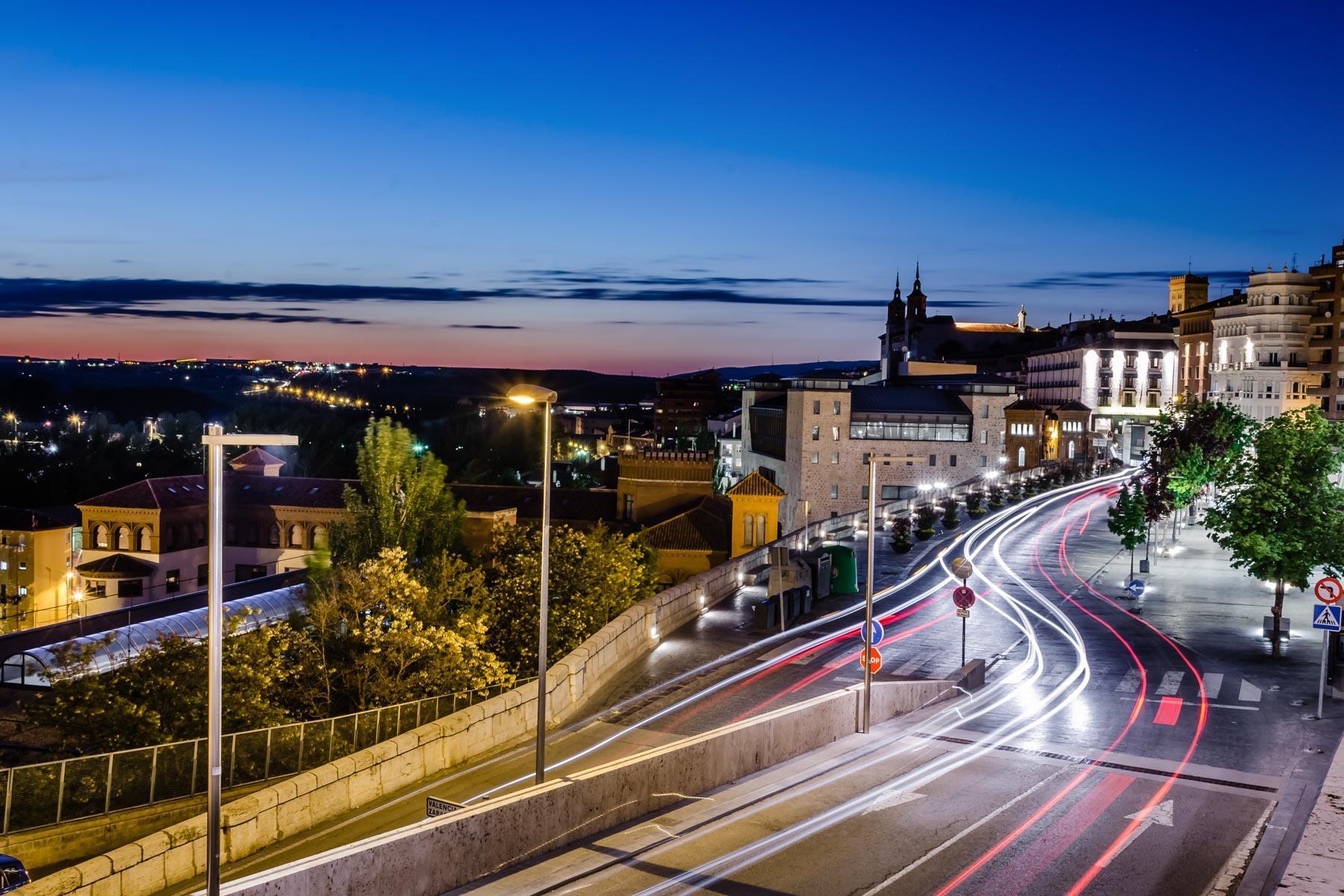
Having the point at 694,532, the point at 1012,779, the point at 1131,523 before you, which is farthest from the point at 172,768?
the point at 694,532

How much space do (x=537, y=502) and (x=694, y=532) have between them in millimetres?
13272

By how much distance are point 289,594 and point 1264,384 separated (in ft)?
272

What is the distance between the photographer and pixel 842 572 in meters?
43.0

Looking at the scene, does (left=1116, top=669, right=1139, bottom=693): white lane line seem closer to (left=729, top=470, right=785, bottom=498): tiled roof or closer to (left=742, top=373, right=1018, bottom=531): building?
(left=729, top=470, right=785, bottom=498): tiled roof

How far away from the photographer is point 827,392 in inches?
3691

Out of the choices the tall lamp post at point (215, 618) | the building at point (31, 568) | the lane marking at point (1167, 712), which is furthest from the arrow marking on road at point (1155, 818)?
the building at point (31, 568)

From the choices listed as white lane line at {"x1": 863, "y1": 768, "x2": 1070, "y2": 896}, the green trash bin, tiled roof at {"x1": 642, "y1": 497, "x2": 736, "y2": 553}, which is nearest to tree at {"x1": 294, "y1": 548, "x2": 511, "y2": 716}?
white lane line at {"x1": 863, "y1": 768, "x2": 1070, "y2": 896}

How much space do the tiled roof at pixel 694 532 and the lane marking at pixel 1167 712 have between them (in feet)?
108

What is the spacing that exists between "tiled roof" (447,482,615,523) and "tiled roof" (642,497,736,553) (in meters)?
6.81

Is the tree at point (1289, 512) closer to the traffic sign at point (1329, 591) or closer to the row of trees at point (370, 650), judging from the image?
the traffic sign at point (1329, 591)

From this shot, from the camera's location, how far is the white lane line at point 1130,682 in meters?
28.5

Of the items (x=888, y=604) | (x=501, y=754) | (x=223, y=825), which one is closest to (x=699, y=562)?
(x=888, y=604)

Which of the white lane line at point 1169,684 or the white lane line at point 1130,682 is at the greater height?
the white lane line at point 1169,684

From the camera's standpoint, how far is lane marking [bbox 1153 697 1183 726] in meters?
25.1
